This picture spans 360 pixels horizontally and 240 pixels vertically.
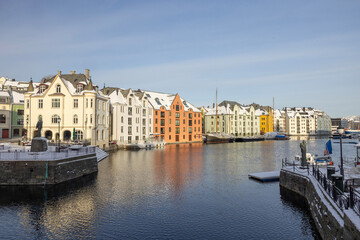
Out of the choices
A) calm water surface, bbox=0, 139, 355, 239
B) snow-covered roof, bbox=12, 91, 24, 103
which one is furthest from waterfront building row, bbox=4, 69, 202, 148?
calm water surface, bbox=0, 139, 355, 239

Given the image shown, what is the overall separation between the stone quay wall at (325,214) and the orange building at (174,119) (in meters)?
77.0

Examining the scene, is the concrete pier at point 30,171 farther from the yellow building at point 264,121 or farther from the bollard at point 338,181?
the yellow building at point 264,121

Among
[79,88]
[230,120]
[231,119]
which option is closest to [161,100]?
[230,120]

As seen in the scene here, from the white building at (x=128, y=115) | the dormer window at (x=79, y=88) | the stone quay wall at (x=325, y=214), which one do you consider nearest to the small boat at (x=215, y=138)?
the white building at (x=128, y=115)

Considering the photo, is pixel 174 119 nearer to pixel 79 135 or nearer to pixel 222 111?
pixel 222 111

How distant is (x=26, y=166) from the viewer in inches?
1228

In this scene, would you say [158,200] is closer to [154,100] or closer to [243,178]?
[243,178]

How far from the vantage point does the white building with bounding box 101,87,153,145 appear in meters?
82.4

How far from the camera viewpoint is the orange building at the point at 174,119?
105062mm

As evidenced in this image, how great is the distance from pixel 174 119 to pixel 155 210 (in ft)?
290

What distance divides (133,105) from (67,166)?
185ft

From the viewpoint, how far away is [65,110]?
219ft

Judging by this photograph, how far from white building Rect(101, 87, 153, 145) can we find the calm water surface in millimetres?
48265

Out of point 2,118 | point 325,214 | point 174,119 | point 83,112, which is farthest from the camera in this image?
point 174,119
